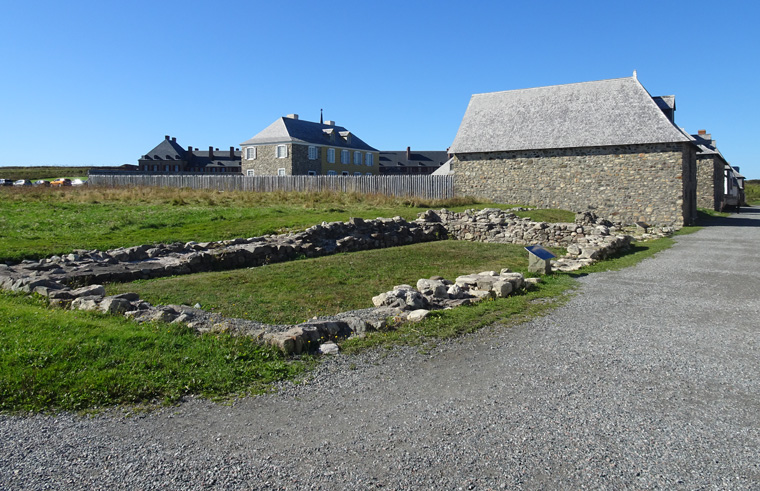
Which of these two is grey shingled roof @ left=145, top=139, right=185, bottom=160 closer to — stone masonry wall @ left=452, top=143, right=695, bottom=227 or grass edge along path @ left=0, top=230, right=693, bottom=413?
stone masonry wall @ left=452, top=143, right=695, bottom=227

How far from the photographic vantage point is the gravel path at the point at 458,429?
3.88 meters

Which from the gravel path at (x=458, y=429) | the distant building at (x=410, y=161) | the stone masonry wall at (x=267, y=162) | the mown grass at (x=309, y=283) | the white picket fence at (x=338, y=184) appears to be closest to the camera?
the gravel path at (x=458, y=429)

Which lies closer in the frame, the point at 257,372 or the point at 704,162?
the point at 257,372

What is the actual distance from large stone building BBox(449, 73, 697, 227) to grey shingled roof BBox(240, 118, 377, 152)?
875 inches

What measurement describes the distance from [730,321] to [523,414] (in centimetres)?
561

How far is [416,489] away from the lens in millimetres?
3725

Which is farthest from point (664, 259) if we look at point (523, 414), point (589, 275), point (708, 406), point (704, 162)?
point (704, 162)

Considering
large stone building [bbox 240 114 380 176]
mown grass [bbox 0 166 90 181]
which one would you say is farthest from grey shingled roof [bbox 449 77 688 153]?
mown grass [bbox 0 166 90 181]

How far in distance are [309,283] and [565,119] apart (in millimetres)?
25291

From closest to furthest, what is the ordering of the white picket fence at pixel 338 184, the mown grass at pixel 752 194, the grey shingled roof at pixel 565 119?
the grey shingled roof at pixel 565 119
the white picket fence at pixel 338 184
the mown grass at pixel 752 194

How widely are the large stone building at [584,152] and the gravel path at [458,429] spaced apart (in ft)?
78.4

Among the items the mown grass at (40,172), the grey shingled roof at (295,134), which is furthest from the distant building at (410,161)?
the mown grass at (40,172)

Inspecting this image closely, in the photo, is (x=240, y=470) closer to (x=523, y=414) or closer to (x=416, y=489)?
(x=416, y=489)

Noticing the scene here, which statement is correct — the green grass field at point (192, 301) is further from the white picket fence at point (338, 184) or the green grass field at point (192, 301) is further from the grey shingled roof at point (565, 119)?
the white picket fence at point (338, 184)
